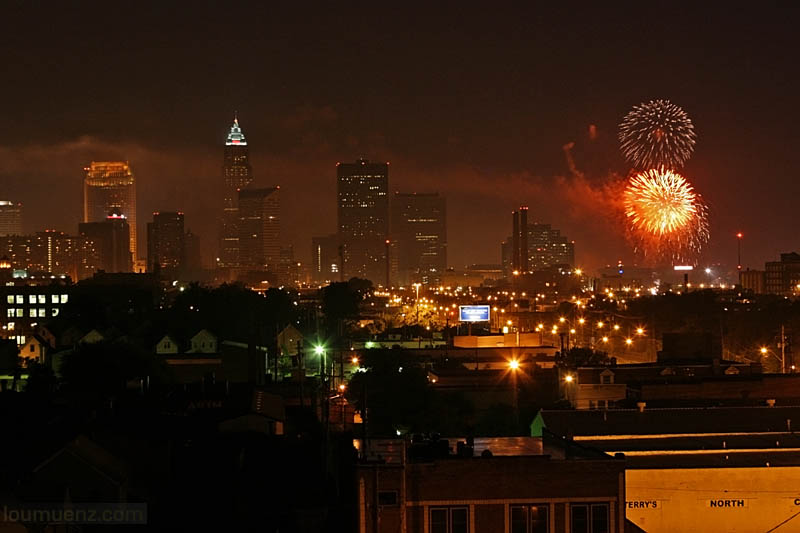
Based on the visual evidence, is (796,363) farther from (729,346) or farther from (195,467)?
(195,467)

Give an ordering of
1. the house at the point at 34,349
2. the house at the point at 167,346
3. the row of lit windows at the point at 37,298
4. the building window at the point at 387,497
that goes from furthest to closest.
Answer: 1. the row of lit windows at the point at 37,298
2. the house at the point at 34,349
3. the house at the point at 167,346
4. the building window at the point at 387,497

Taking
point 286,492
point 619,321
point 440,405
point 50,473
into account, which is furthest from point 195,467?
point 619,321

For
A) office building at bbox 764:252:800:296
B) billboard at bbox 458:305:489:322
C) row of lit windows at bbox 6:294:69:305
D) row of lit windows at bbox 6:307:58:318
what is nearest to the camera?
billboard at bbox 458:305:489:322

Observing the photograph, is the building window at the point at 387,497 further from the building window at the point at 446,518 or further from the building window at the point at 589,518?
the building window at the point at 589,518

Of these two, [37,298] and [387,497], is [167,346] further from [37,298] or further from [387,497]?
[37,298]

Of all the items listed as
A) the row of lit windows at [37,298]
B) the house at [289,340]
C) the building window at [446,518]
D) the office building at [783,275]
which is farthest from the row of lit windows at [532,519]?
the office building at [783,275]

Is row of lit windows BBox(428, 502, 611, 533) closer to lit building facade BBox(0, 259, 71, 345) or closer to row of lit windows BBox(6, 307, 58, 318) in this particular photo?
lit building facade BBox(0, 259, 71, 345)

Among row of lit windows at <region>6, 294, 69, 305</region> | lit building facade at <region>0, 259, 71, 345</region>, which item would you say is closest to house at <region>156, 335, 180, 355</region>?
lit building facade at <region>0, 259, 71, 345</region>
